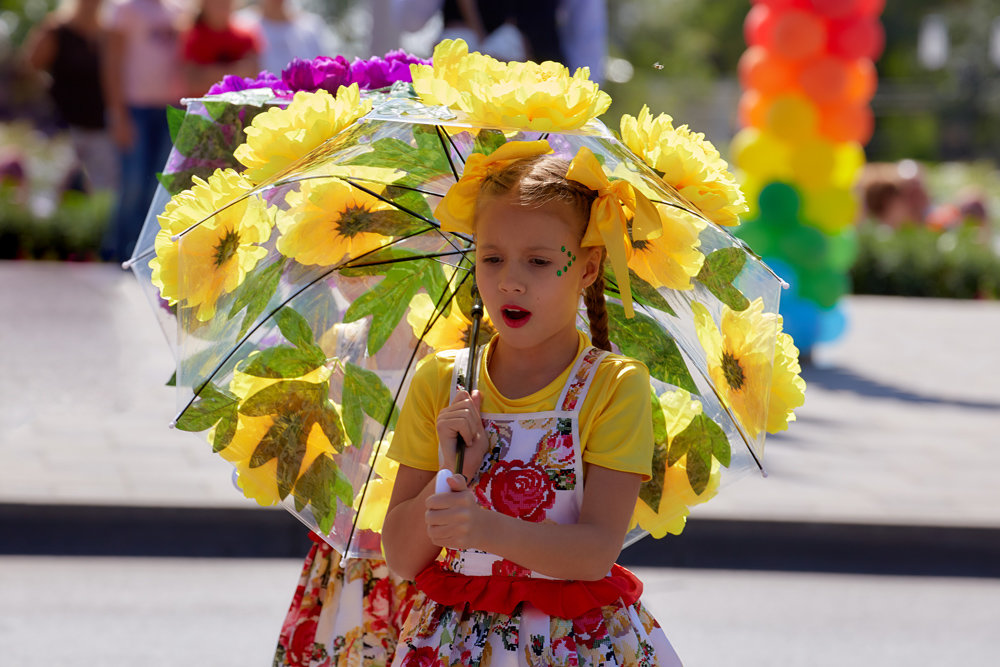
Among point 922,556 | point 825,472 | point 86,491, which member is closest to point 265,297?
point 86,491

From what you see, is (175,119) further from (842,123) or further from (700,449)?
(842,123)

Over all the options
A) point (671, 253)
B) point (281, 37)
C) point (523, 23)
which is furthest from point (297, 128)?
point (281, 37)

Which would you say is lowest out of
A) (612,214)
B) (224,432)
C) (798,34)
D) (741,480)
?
(741,480)

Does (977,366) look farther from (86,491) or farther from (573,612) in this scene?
(573,612)

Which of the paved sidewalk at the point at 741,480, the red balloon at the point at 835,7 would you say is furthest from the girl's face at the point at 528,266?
the red balloon at the point at 835,7

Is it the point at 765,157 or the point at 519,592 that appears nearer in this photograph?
the point at 519,592

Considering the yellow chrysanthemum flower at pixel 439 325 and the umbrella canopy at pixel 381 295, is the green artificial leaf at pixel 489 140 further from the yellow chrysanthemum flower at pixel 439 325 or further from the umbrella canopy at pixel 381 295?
the yellow chrysanthemum flower at pixel 439 325

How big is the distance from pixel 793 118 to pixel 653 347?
20.4 ft

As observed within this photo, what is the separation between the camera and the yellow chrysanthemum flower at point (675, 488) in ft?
8.28

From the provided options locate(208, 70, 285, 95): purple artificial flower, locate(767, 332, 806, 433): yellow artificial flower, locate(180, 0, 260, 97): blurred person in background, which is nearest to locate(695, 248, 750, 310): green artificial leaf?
locate(767, 332, 806, 433): yellow artificial flower

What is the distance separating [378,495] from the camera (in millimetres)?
2711

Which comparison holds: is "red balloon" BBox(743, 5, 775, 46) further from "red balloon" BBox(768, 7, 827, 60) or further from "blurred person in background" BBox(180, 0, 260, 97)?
"blurred person in background" BBox(180, 0, 260, 97)

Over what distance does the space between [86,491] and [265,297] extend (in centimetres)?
289

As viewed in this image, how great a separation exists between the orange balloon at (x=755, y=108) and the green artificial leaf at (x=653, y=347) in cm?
634
